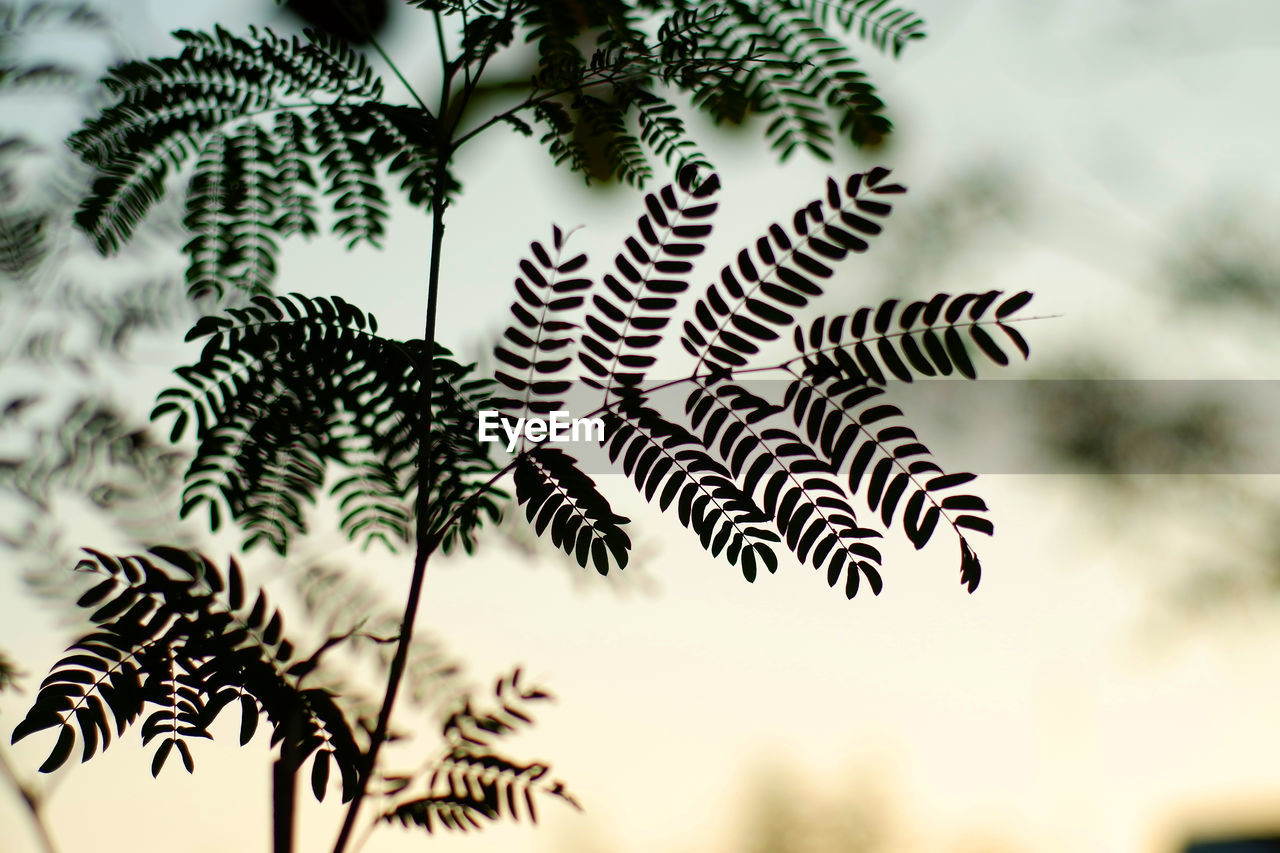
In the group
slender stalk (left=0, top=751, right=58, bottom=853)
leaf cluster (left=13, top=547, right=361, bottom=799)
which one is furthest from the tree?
slender stalk (left=0, top=751, right=58, bottom=853)

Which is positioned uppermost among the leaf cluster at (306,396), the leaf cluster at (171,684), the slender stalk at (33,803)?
the leaf cluster at (306,396)

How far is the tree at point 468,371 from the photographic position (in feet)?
1.97

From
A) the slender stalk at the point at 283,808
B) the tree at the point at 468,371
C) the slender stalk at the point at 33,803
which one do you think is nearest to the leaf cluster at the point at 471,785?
the tree at the point at 468,371

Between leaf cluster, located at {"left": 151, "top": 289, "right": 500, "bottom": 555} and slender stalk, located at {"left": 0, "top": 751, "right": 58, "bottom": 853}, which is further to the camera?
slender stalk, located at {"left": 0, "top": 751, "right": 58, "bottom": 853}

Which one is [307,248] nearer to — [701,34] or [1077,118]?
[701,34]

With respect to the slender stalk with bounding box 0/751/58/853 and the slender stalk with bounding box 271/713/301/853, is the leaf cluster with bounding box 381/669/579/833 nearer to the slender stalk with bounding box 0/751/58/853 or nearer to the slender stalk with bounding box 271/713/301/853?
the slender stalk with bounding box 271/713/301/853

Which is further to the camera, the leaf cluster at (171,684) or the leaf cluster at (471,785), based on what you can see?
the leaf cluster at (471,785)

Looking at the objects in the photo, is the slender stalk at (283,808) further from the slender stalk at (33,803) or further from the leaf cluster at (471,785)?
the slender stalk at (33,803)

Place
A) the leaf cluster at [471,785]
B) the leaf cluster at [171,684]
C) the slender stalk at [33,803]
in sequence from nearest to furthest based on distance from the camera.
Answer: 1. the leaf cluster at [171,684]
2. the leaf cluster at [471,785]
3. the slender stalk at [33,803]

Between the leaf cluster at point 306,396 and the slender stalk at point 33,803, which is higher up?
the leaf cluster at point 306,396

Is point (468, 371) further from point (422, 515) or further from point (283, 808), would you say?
point (283, 808)

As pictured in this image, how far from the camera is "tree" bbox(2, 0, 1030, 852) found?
599mm

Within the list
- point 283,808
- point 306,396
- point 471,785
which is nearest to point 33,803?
point 283,808

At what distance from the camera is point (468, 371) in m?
0.83
